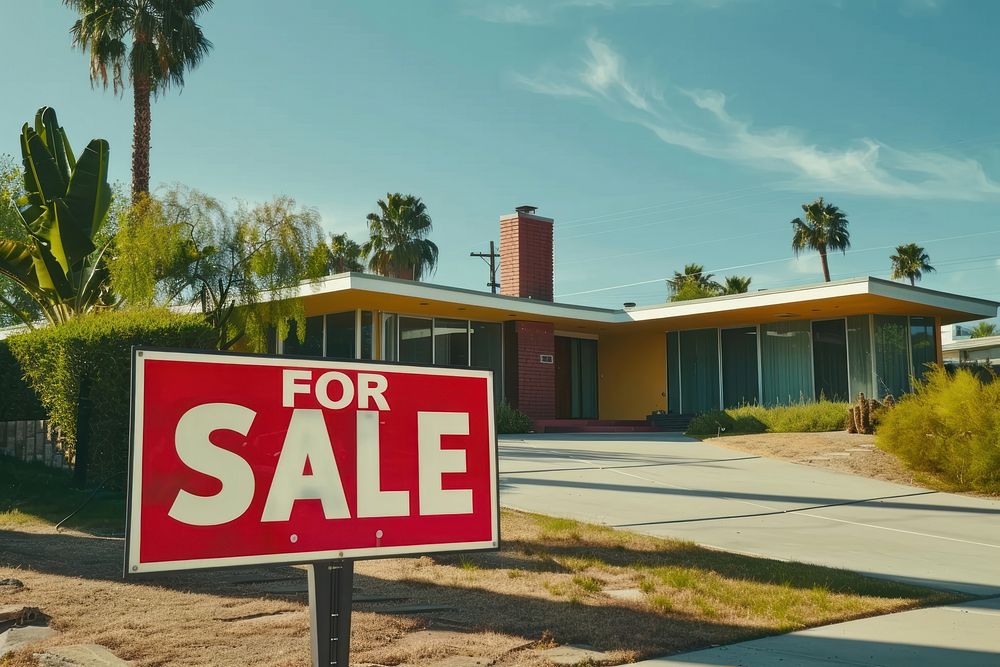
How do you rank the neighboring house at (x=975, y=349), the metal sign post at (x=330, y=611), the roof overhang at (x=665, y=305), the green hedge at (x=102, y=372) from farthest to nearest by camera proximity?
the neighboring house at (x=975, y=349), the roof overhang at (x=665, y=305), the green hedge at (x=102, y=372), the metal sign post at (x=330, y=611)

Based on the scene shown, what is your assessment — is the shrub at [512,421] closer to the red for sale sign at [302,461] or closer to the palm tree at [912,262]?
the red for sale sign at [302,461]

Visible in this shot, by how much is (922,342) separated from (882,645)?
67.2 ft

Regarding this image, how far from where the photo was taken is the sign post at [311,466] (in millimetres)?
2623

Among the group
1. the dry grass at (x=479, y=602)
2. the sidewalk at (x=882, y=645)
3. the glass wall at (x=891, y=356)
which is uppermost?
the glass wall at (x=891, y=356)

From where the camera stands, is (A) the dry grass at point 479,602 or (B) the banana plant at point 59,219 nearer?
(A) the dry grass at point 479,602

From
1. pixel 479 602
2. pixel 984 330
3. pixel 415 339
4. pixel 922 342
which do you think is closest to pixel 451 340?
pixel 415 339

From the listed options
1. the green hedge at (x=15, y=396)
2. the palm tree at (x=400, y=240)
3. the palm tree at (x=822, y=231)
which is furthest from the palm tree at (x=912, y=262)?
the green hedge at (x=15, y=396)

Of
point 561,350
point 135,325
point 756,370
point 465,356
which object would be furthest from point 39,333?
point 756,370

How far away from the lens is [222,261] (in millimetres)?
17031

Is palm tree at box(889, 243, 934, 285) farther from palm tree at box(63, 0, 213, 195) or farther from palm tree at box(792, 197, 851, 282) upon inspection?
palm tree at box(63, 0, 213, 195)

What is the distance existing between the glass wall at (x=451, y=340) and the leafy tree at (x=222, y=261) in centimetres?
558

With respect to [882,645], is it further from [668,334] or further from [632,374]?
[632,374]

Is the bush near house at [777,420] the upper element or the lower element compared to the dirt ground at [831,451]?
upper

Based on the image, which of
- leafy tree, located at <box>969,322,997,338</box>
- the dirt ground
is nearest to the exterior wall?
the dirt ground
